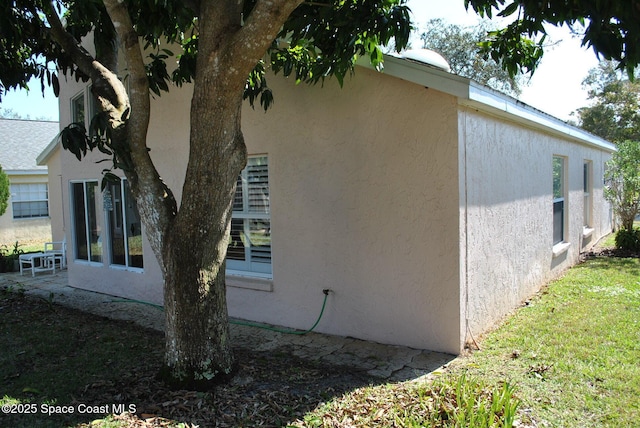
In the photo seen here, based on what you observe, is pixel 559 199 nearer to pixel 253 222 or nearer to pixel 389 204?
pixel 389 204

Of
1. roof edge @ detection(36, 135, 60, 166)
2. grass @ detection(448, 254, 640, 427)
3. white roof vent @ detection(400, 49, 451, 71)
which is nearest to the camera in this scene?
grass @ detection(448, 254, 640, 427)

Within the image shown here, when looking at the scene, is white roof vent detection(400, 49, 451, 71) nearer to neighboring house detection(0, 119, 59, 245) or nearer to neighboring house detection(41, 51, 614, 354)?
neighboring house detection(41, 51, 614, 354)

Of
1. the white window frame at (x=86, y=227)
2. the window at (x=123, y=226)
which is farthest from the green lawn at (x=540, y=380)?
the white window frame at (x=86, y=227)

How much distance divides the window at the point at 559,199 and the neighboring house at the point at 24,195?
764 inches

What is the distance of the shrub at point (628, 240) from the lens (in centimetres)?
1170

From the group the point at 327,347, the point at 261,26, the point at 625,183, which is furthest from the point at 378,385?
the point at 625,183

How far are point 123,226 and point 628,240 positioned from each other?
1195 centimetres

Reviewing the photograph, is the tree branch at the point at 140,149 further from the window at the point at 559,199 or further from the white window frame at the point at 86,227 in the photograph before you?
the window at the point at 559,199

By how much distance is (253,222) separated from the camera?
7.34m

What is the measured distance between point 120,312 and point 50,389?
3.76 metres

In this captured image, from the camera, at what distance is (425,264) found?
556cm

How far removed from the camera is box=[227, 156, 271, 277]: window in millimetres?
7168

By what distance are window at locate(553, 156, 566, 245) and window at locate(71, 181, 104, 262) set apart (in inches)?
371

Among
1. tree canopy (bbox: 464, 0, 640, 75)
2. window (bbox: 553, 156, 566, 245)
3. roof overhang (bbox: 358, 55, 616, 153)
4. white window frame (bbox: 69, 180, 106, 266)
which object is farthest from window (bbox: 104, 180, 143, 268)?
window (bbox: 553, 156, 566, 245)
